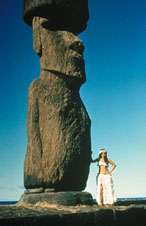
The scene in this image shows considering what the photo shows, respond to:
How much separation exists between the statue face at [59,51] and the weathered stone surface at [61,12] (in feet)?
0.47

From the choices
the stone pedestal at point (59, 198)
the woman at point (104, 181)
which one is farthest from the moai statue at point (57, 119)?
the woman at point (104, 181)

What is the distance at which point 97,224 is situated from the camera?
4695 mm

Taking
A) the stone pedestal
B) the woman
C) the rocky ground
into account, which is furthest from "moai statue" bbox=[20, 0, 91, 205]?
the woman

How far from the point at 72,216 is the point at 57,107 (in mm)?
1927

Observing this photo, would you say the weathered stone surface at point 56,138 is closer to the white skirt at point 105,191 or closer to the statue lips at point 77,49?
the statue lips at point 77,49

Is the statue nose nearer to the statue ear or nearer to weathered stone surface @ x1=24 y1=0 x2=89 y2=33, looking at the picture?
weathered stone surface @ x1=24 y1=0 x2=89 y2=33

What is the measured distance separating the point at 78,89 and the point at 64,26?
1.16m

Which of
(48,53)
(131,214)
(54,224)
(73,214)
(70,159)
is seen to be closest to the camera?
(54,224)

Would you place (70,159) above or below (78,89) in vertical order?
below

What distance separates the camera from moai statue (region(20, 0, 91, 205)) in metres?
5.72

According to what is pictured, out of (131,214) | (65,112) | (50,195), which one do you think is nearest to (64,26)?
(65,112)

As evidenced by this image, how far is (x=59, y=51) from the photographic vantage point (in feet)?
20.4

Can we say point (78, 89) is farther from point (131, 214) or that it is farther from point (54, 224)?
point (54, 224)

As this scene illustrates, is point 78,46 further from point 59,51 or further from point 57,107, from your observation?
point 57,107
